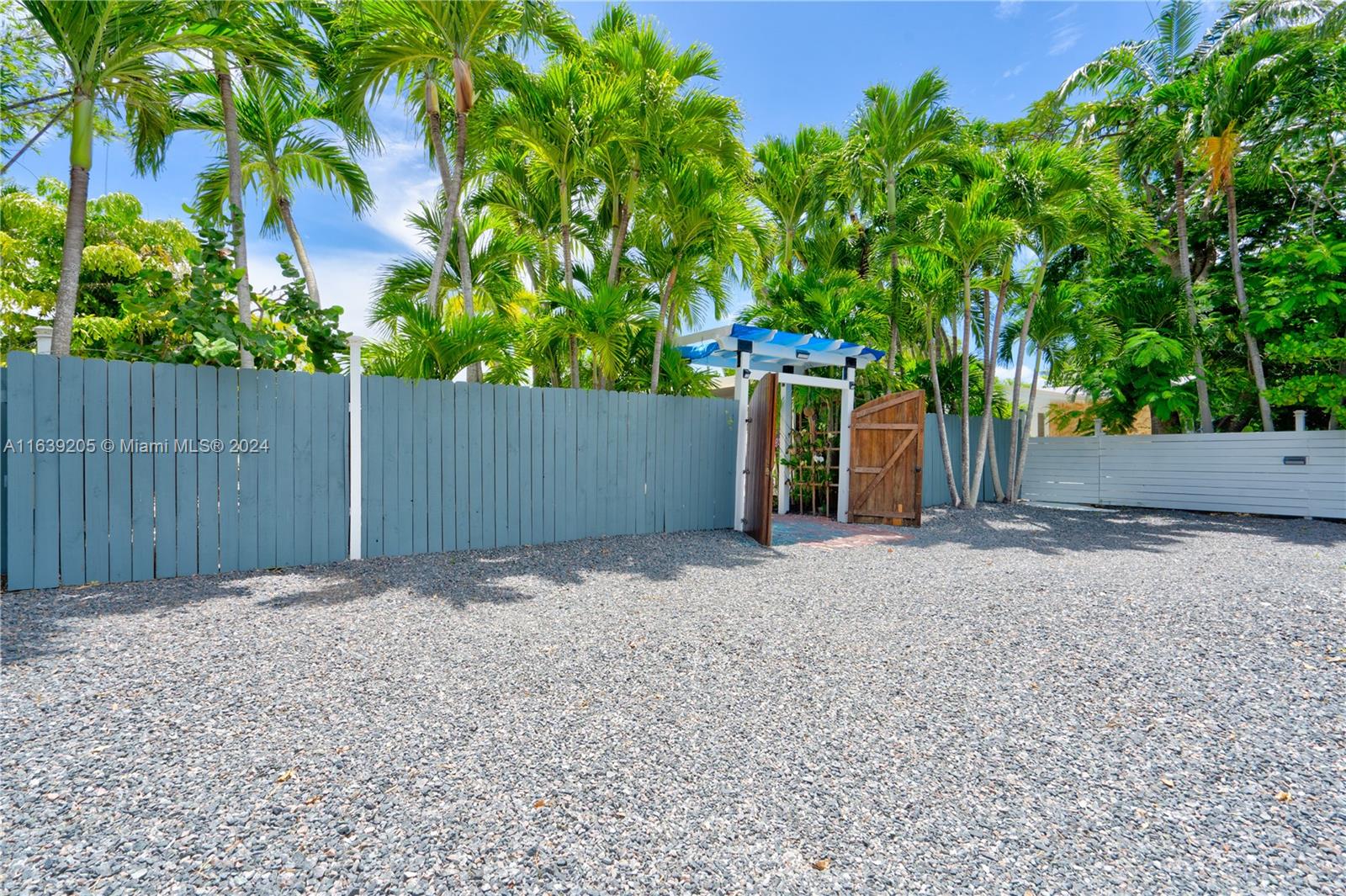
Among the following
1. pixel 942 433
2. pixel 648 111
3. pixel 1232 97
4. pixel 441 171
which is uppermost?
pixel 1232 97

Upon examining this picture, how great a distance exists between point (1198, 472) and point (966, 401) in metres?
3.94

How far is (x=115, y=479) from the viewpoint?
13.5 feet

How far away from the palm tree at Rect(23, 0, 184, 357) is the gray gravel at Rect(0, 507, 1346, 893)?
2.62 m

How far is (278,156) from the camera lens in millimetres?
7273

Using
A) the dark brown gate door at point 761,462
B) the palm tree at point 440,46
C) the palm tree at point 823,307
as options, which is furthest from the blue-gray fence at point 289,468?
the palm tree at point 823,307

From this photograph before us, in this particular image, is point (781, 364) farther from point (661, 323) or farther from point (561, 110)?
point (561, 110)

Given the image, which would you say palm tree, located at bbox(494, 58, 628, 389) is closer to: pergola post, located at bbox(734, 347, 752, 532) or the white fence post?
pergola post, located at bbox(734, 347, 752, 532)

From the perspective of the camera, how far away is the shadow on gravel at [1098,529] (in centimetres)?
665

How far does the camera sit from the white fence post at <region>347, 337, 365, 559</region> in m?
5.00

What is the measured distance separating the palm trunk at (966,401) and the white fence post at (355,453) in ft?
24.7

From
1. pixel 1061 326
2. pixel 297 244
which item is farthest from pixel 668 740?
pixel 1061 326

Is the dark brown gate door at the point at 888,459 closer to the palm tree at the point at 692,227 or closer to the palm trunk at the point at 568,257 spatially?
the palm tree at the point at 692,227

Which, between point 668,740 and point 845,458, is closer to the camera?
point 668,740

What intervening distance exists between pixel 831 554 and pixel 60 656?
521cm
